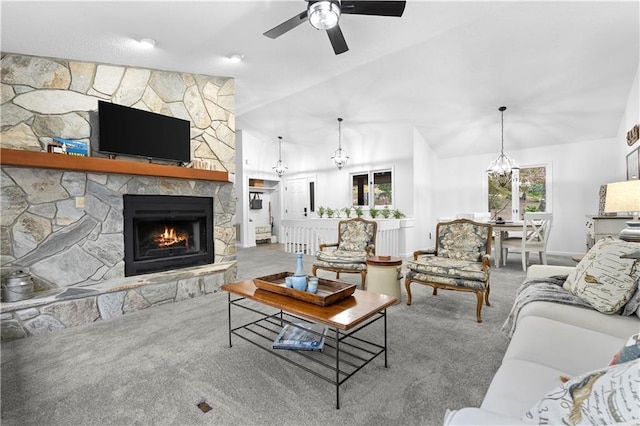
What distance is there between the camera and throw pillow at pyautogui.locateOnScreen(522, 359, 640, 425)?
2.07ft

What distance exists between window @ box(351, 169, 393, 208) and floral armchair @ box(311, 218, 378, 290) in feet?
11.4

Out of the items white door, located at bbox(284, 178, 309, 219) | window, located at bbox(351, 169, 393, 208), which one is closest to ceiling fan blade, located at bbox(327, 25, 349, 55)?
window, located at bbox(351, 169, 393, 208)

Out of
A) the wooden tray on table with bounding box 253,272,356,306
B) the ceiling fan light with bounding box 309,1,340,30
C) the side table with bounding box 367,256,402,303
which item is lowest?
the side table with bounding box 367,256,402,303

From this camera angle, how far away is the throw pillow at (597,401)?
630mm

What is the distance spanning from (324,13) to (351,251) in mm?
2896

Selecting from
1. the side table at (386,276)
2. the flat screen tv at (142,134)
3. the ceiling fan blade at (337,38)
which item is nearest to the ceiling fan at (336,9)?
the ceiling fan blade at (337,38)

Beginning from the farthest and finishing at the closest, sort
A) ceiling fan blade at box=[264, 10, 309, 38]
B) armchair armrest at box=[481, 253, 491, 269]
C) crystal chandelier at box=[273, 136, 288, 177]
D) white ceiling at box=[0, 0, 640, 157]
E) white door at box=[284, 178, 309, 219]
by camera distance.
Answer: white door at box=[284, 178, 309, 219], crystal chandelier at box=[273, 136, 288, 177], armchair armrest at box=[481, 253, 491, 269], white ceiling at box=[0, 0, 640, 157], ceiling fan blade at box=[264, 10, 309, 38]

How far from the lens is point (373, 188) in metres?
→ 8.06

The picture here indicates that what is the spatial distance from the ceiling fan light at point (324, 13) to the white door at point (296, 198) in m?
6.89

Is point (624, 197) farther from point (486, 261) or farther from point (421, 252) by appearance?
point (421, 252)

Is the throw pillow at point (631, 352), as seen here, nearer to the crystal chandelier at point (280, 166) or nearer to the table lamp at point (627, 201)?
the table lamp at point (627, 201)

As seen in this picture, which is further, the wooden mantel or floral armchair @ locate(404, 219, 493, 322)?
floral armchair @ locate(404, 219, 493, 322)

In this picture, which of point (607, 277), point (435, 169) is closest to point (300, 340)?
point (607, 277)

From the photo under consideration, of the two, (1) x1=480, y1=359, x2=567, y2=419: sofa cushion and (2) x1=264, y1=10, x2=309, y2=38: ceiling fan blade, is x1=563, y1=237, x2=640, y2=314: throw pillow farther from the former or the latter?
(2) x1=264, y1=10, x2=309, y2=38: ceiling fan blade
